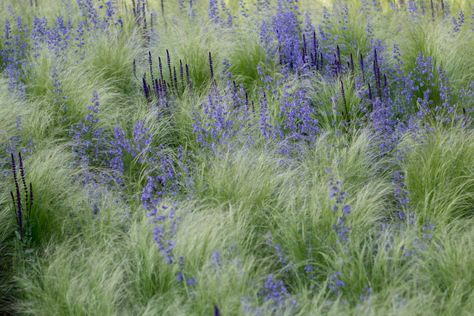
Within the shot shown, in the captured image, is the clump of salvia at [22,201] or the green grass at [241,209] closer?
the green grass at [241,209]

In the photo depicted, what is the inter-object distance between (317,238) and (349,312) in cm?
69

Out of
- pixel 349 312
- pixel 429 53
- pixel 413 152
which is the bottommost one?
pixel 349 312

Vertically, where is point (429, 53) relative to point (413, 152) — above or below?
above

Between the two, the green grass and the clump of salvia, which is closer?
the green grass

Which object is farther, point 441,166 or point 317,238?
point 441,166

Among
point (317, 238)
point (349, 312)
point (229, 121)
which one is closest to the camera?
point (349, 312)

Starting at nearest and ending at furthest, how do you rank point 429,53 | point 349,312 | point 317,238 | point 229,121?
point 349,312, point 317,238, point 229,121, point 429,53

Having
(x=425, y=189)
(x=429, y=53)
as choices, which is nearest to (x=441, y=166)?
(x=425, y=189)

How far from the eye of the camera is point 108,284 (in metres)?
3.27

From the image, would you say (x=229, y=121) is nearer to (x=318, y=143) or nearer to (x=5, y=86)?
(x=318, y=143)

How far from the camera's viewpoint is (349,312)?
3002 mm

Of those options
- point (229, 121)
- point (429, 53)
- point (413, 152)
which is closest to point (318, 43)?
point (429, 53)

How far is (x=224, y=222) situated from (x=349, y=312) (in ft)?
3.26

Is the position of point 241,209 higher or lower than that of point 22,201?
lower
